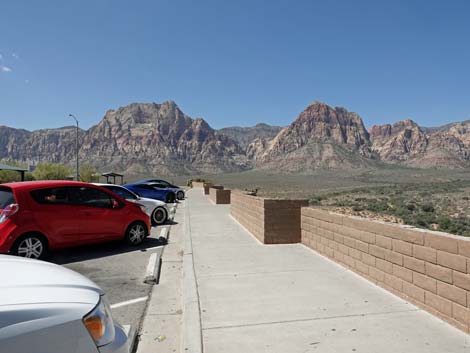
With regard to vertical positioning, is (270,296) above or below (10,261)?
below

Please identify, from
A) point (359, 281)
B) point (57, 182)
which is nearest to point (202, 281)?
point (359, 281)

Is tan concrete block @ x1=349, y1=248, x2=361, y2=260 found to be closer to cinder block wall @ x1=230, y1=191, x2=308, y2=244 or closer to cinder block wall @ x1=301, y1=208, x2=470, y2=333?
cinder block wall @ x1=301, y1=208, x2=470, y2=333

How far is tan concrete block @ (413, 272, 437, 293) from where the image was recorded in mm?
4828

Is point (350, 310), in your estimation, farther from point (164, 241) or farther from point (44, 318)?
point (164, 241)

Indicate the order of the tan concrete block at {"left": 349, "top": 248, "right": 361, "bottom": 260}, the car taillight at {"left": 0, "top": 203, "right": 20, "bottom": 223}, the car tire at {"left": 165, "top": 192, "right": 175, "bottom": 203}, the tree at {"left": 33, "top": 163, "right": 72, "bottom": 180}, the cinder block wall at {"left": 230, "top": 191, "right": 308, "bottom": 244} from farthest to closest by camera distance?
1. the tree at {"left": 33, "top": 163, "right": 72, "bottom": 180}
2. the car tire at {"left": 165, "top": 192, "right": 175, "bottom": 203}
3. the cinder block wall at {"left": 230, "top": 191, "right": 308, "bottom": 244}
4. the car taillight at {"left": 0, "top": 203, "right": 20, "bottom": 223}
5. the tan concrete block at {"left": 349, "top": 248, "right": 361, "bottom": 260}

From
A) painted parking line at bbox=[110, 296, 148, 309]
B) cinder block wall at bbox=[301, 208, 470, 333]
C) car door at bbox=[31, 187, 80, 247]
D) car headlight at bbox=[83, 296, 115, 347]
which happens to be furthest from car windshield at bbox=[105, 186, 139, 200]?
car headlight at bbox=[83, 296, 115, 347]

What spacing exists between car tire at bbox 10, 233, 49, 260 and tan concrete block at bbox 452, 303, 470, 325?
6.97 m

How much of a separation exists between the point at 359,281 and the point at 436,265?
1705 mm

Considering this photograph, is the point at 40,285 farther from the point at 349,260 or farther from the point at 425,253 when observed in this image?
the point at 349,260

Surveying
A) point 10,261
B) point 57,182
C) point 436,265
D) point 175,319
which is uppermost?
point 57,182

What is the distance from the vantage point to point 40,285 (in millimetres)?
2576

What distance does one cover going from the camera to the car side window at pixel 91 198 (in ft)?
28.9

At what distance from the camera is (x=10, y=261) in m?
3.15

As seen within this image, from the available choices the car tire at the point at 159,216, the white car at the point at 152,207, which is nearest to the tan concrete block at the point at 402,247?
the white car at the point at 152,207
